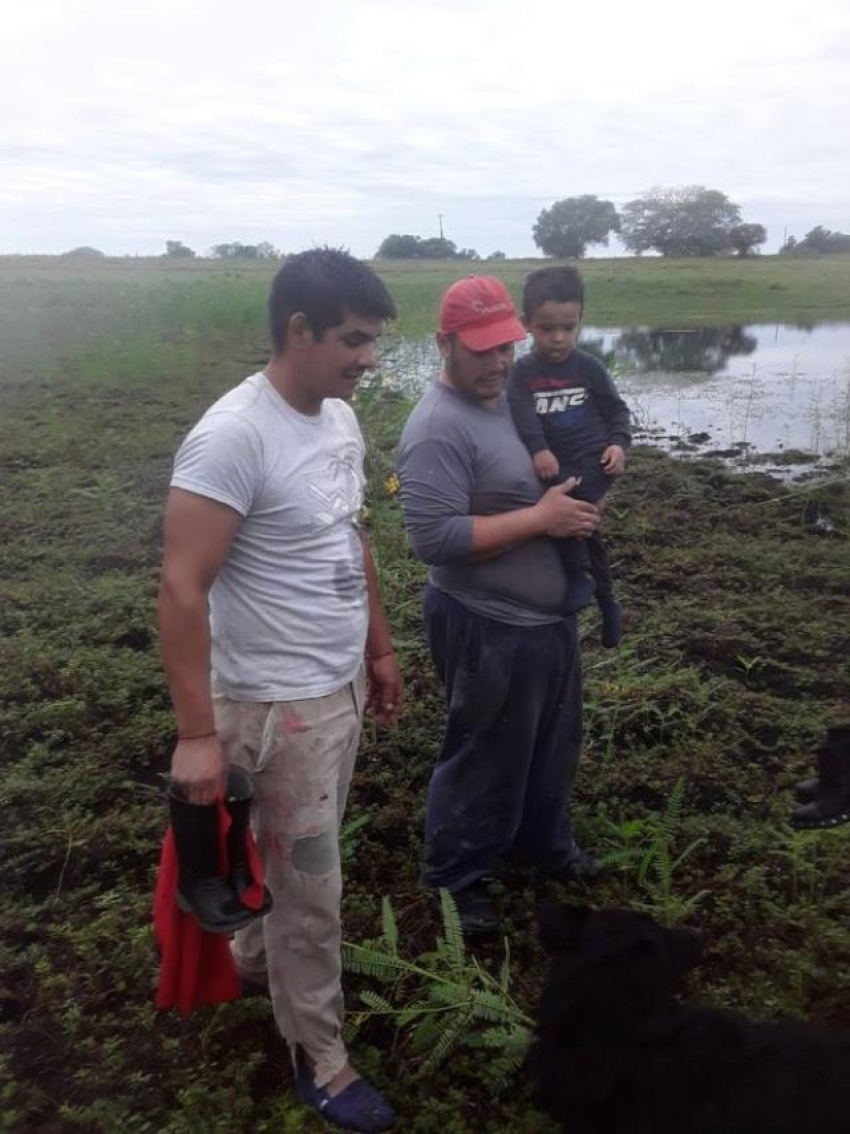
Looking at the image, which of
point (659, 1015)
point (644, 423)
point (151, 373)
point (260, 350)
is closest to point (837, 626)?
point (659, 1015)

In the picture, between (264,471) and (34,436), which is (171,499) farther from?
(34,436)

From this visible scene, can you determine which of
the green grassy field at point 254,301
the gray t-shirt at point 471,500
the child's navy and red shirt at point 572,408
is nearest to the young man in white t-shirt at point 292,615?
the gray t-shirt at point 471,500

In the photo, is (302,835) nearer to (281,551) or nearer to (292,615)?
(292,615)

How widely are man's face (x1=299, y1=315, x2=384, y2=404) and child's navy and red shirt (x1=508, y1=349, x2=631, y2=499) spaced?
794 millimetres

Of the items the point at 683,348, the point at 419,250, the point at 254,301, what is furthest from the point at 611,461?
the point at 419,250

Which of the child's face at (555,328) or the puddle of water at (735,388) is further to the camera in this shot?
the puddle of water at (735,388)

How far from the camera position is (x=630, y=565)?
19.9ft

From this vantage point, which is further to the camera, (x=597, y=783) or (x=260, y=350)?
(x=260, y=350)

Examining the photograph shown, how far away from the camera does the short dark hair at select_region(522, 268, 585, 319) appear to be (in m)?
2.88

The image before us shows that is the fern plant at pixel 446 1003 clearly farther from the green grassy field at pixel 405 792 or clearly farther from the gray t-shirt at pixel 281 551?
the gray t-shirt at pixel 281 551

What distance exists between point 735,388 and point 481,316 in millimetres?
11674

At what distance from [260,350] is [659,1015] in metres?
16.9

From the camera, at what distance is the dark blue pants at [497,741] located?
8.45 feet

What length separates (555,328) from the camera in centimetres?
287
